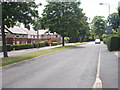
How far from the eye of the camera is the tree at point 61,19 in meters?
43.2

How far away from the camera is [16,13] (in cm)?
1884

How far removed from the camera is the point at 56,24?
141ft

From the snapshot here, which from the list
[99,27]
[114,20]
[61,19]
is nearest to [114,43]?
[61,19]

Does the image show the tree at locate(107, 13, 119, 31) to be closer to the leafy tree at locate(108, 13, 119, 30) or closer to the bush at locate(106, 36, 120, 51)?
the leafy tree at locate(108, 13, 119, 30)

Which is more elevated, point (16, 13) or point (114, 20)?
point (114, 20)

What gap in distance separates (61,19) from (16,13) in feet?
83.0

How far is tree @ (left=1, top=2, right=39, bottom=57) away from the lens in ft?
A: 58.1

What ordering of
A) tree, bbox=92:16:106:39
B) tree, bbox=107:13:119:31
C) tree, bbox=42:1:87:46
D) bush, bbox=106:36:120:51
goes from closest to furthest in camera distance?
1. bush, bbox=106:36:120:51
2. tree, bbox=42:1:87:46
3. tree, bbox=107:13:119:31
4. tree, bbox=92:16:106:39

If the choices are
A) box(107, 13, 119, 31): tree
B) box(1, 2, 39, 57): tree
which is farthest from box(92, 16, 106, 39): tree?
box(1, 2, 39, 57): tree

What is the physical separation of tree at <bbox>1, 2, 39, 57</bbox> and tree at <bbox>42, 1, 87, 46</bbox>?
22.0m

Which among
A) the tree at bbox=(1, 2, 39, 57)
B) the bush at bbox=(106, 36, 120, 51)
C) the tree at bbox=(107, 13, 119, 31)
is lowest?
the bush at bbox=(106, 36, 120, 51)

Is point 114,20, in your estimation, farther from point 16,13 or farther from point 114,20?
point 16,13

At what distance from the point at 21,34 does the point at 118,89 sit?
55.8 m

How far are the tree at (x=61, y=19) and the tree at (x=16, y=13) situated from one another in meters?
22.0
